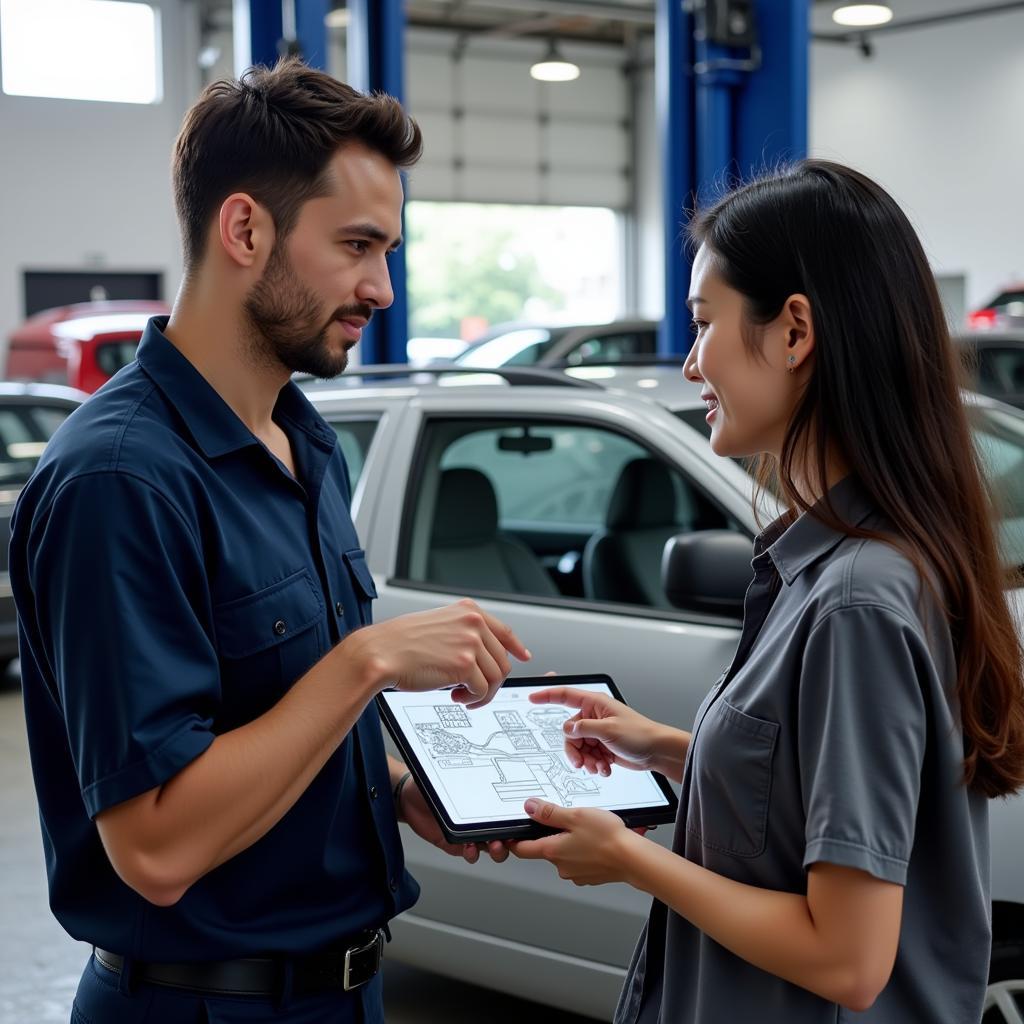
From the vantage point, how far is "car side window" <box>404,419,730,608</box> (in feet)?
12.2

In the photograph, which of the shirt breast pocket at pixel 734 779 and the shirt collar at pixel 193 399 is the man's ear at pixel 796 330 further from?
the shirt collar at pixel 193 399

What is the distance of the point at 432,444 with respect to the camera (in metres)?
3.77

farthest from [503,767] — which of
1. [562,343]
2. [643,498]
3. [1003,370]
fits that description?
[562,343]

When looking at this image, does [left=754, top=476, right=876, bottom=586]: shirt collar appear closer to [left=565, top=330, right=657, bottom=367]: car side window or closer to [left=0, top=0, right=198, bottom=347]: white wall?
[left=565, top=330, right=657, bottom=367]: car side window

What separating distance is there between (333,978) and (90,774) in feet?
1.50

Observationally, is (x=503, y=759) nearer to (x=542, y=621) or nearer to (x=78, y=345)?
(x=542, y=621)

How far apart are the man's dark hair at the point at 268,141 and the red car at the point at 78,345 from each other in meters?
11.4

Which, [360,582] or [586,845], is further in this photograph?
[360,582]

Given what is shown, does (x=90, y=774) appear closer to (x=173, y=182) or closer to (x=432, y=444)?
(x=173, y=182)

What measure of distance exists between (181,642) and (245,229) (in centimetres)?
48

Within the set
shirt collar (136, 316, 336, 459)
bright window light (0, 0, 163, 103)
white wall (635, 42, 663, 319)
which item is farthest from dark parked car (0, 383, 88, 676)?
white wall (635, 42, 663, 319)

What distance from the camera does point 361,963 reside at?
176 cm

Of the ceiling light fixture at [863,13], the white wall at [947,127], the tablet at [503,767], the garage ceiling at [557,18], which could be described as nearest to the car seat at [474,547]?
the tablet at [503,767]

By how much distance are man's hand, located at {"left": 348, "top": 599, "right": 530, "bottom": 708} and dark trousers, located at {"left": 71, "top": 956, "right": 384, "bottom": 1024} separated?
410 mm
